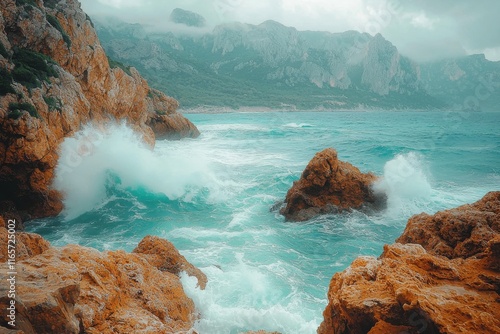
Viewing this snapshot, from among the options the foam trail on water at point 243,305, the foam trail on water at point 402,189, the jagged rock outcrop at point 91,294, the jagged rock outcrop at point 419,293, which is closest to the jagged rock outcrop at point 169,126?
the foam trail on water at point 402,189

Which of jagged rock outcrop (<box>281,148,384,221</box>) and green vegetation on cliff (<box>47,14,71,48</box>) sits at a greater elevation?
green vegetation on cliff (<box>47,14,71,48</box>)

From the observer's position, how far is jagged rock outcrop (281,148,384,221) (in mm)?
16891

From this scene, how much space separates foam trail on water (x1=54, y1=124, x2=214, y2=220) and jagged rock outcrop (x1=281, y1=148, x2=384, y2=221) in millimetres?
8076

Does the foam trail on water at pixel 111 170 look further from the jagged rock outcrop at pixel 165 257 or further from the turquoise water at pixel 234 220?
the jagged rock outcrop at pixel 165 257

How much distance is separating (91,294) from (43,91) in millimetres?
16894

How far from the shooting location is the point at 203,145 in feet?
134

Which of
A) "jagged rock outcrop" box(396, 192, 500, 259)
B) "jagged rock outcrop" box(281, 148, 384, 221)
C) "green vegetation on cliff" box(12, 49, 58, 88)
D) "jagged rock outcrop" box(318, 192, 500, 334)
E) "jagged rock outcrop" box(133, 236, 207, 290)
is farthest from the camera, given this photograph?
"jagged rock outcrop" box(281, 148, 384, 221)

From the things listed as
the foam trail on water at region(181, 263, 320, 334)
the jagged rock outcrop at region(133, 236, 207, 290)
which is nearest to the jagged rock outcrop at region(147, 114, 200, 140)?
the foam trail on water at region(181, 263, 320, 334)

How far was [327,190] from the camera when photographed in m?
17.6

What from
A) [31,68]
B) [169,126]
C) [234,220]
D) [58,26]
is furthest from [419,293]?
[169,126]

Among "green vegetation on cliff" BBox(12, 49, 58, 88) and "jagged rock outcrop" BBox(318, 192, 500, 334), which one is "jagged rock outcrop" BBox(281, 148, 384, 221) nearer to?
"jagged rock outcrop" BBox(318, 192, 500, 334)

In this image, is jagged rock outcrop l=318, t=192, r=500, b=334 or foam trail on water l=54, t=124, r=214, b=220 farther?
foam trail on water l=54, t=124, r=214, b=220

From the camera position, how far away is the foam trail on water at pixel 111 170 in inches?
675

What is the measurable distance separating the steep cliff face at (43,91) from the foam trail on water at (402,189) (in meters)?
18.9
